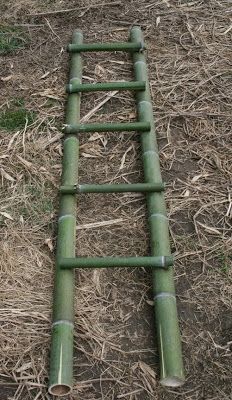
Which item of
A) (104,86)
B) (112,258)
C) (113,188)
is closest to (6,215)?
(113,188)

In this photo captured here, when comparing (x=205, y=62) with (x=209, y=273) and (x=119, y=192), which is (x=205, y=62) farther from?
(x=209, y=273)

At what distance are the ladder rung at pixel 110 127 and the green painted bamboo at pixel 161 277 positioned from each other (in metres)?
0.05

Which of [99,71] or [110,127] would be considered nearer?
[110,127]

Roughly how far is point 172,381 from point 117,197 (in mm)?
1216

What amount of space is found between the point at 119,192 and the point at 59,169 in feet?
1.51

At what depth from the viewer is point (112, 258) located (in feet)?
8.86

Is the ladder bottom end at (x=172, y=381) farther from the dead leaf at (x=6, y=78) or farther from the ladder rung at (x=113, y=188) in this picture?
the dead leaf at (x=6, y=78)

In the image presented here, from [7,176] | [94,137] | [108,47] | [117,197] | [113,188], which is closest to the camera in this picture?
[113,188]

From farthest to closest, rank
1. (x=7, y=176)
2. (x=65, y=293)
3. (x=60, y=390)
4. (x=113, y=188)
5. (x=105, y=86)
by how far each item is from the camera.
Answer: (x=105, y=86)
(x=7, y=176)
(x=113, y=188)
(x=65, y=293)
(x=60, y=390)

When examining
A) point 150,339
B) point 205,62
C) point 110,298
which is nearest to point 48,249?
point 110,298

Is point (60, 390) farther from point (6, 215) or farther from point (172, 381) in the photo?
point (6, 215)

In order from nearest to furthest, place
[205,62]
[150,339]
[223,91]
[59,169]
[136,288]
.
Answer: [150,339] → [136,288] → [59,169] → [223,91] → [205,62]

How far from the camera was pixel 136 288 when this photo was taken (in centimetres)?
276

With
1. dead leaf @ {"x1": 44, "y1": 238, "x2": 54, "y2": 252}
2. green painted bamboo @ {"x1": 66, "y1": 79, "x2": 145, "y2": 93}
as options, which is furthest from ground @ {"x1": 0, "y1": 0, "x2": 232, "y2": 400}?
green painted bamboo @ {"x1": 66, "y1": 79, "x2": 145, "y2": 93}
